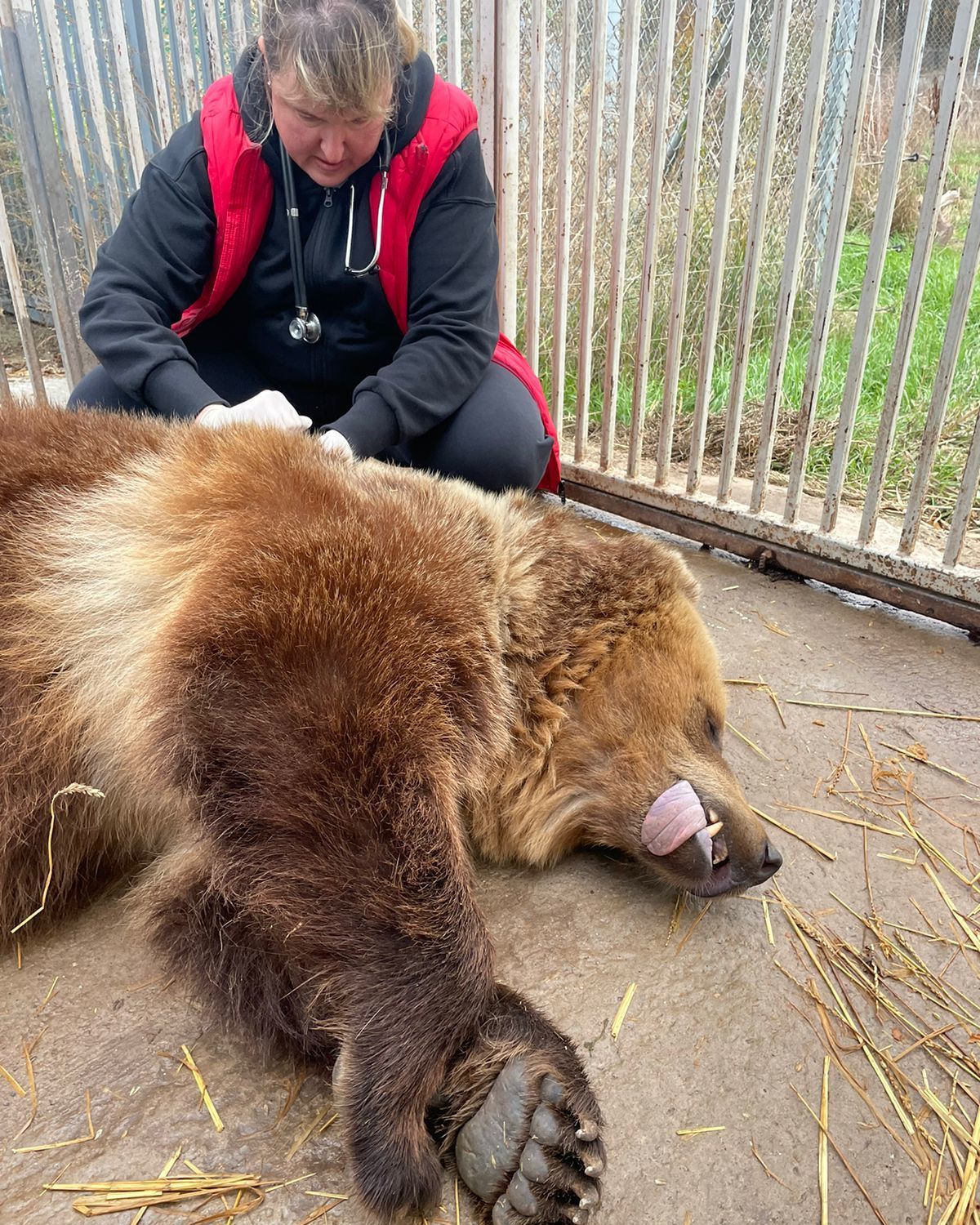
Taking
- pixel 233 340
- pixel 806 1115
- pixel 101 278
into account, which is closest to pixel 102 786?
pixel 806 1115

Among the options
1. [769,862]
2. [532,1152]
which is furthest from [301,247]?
[532,1152]

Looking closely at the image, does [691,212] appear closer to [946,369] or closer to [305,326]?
[946,369]

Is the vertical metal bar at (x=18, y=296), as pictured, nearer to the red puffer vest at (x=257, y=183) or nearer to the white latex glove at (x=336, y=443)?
the red puffer vest at (x=257, y=183)

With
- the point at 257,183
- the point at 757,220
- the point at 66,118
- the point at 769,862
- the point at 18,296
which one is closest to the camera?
the point at 769,862

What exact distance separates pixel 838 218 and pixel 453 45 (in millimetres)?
2206

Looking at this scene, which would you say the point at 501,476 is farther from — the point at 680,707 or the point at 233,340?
the point at 680,707

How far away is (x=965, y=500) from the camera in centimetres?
347

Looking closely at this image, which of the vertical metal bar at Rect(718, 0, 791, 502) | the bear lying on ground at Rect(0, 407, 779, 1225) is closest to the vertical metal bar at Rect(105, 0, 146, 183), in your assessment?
the bear lying on ground at Rect(0, 407, 779, 1225)

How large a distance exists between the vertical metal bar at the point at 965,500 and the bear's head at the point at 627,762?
1.60 meters

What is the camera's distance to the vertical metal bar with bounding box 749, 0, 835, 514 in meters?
3.38

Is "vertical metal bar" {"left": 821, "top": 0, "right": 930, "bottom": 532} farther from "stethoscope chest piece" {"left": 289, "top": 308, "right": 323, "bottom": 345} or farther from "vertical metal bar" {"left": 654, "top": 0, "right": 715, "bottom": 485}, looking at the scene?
"stethoscope chest piece" {"left": 289, "top": 308, "right": 323, "bottom": 345}

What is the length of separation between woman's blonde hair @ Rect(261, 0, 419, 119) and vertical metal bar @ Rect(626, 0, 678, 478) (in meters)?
1.48

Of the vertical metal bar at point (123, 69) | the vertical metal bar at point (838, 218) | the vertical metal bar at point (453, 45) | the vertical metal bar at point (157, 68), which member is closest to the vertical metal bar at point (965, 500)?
the vertical metal bar at point (838, 218)

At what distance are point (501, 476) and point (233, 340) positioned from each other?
1276 mm
